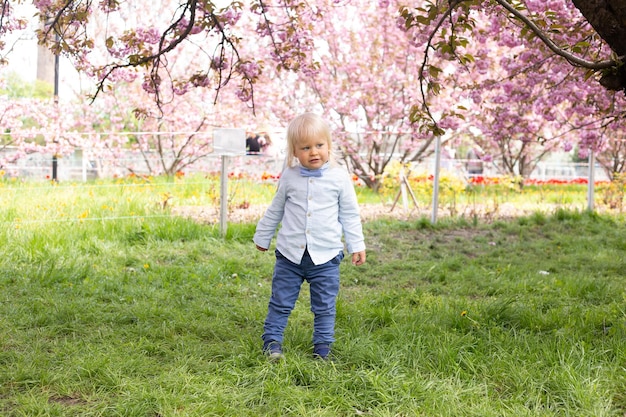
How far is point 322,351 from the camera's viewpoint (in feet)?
10.9

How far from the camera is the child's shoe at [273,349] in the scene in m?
3.25

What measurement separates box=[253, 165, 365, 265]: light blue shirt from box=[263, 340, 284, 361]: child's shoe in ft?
1.38

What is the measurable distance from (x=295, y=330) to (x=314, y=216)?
74 cm

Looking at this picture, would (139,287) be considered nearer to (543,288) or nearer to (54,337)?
(54,337)

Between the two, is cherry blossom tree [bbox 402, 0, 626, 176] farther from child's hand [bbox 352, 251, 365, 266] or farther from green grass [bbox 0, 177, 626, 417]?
green grass [bbox 0, 177, 626, 417]

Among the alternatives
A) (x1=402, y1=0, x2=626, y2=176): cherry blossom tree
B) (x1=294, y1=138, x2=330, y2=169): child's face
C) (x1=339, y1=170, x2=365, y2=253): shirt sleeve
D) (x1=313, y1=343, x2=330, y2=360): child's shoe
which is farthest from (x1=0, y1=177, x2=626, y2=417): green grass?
(x1=402, y1=0, x2=626, y2=176): cherry blossom tree

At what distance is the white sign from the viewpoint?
23.7ft

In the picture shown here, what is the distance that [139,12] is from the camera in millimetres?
14258

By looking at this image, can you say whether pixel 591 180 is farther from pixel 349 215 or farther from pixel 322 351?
pixel 322 351

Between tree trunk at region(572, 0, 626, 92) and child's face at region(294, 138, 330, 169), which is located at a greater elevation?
tree trunk at region(572, 0, 626, 92)

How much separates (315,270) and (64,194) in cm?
603

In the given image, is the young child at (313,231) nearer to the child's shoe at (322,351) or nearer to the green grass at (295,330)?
the child's shoe at (322,351)

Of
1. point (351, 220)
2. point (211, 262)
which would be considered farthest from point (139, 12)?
point (351, 220)

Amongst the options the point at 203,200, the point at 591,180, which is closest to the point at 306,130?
the point at 203,200
